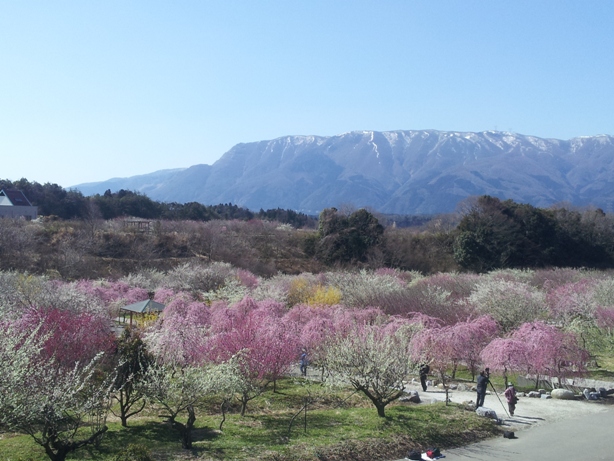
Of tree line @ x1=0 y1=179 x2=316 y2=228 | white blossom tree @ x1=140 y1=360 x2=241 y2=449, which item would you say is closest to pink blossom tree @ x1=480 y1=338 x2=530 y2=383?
white blossom tree @ x1=140 y1=360 x2=241 y2=449

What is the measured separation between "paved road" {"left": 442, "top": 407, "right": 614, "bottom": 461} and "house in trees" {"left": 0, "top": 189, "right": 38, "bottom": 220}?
62562mm

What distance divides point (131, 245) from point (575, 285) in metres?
39.0

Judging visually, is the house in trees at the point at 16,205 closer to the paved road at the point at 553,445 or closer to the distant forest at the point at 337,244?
the distant forest at the point at 337,244

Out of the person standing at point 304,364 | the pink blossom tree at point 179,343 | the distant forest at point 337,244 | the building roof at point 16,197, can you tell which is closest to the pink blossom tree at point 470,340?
the person standing at point 304,364

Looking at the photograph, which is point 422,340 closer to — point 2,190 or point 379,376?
point 379,376

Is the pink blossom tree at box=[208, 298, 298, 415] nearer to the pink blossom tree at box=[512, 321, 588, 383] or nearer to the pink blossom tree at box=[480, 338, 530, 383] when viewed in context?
the pink blossom tree at box=[480, 338, 530, 383]

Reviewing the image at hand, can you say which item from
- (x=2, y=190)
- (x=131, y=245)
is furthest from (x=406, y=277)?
(x=2, y=190)

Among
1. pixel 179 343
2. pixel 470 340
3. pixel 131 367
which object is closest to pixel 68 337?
pixel 131 367

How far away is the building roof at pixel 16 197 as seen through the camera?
68394 millimetres

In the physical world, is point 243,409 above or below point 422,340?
below

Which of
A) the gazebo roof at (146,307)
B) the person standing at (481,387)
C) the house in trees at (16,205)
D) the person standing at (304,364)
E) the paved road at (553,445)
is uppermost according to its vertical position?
the house in trees at (16,205)

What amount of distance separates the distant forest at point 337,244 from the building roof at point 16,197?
4828mm

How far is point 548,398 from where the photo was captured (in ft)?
63.6

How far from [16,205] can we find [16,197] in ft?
6.58
